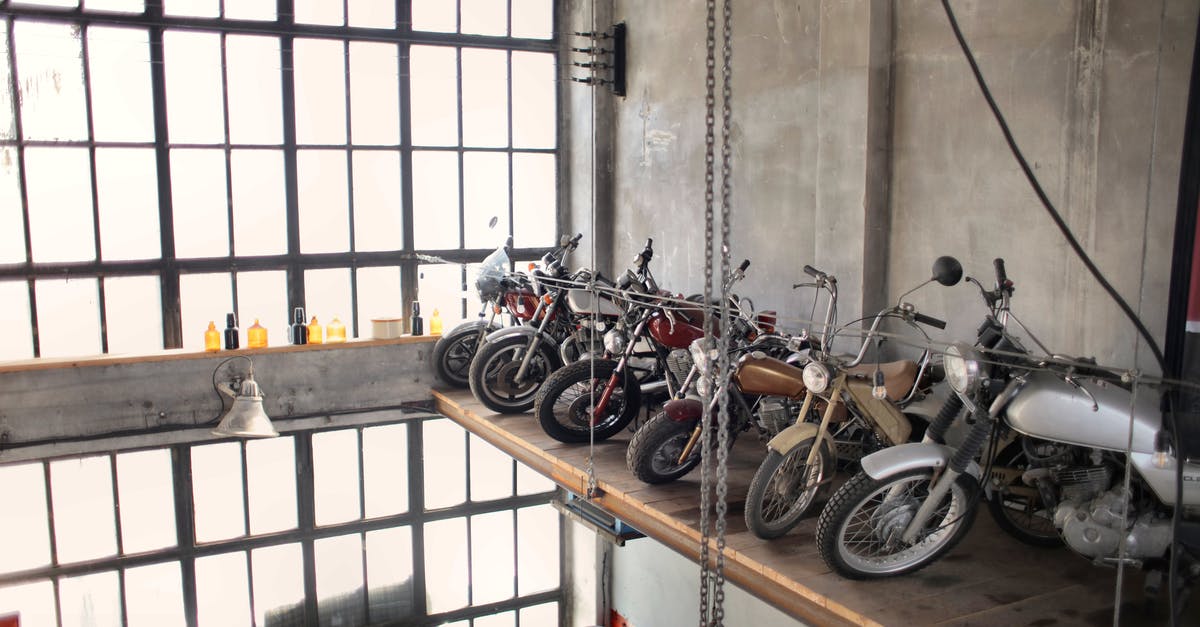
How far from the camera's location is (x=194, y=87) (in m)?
6.50

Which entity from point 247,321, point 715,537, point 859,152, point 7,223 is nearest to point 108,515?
point 247,321

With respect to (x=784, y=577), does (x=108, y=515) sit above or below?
below

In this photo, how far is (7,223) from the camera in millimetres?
6094

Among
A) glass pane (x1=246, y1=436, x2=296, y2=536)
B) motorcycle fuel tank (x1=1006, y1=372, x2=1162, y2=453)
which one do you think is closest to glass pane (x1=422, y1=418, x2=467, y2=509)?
glass pane (x1=246, y1=436, x2=296, y2=536)

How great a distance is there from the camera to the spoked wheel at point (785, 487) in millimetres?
3510

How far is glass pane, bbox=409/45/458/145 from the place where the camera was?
7188 millimetres

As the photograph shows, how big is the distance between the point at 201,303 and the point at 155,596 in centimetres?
207

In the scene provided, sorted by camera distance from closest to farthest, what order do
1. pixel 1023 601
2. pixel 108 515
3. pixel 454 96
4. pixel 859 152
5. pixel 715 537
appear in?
pixel 1023 601 < pixel 715 537 < pixel 859 152 < pixel 108 515 < pixel 454 96

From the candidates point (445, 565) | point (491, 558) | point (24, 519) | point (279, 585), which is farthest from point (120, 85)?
point (491, 558)

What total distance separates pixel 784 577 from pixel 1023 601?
761 millimetres

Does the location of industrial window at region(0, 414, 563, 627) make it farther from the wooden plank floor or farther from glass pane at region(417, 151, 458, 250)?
the wooden plank floor

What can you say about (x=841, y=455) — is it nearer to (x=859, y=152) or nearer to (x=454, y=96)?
(x=859, y=152)

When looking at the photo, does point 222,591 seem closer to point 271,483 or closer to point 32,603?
point 271,483

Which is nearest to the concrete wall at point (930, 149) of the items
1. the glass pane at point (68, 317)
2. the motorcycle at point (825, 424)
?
the motorcycle at point (825, 424)
